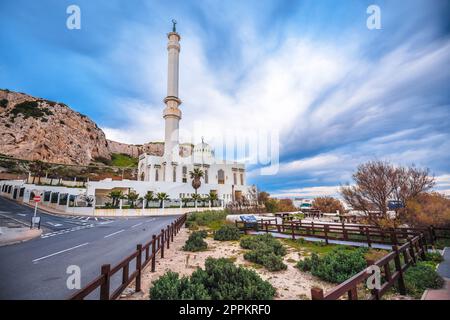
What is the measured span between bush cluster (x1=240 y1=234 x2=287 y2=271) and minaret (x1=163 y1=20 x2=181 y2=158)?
4361 centimetres

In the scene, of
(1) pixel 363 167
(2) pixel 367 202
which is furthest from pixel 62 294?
(1) pixel 363 167

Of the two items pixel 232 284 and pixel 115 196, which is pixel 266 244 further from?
pixel 115 196

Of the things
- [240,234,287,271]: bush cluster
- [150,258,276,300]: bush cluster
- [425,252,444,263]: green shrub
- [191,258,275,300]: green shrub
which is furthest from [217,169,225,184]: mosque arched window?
[150,258,276,300]: bush cluster

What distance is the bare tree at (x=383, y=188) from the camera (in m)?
14.1

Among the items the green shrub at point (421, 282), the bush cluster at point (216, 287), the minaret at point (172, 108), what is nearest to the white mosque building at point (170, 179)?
the minaret at point (172, 108)

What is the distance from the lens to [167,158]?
168ft

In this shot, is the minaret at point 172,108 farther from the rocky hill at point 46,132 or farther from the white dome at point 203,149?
the rocky hill at point 46,132

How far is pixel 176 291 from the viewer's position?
4.59 m

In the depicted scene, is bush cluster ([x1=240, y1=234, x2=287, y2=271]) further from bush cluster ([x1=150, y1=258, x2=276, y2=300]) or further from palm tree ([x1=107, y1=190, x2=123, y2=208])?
palm tree ([x1=107, y1=190, x2=123, y2=208])

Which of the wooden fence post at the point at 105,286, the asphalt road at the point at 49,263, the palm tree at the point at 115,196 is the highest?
the palm tree at the point at 115,196

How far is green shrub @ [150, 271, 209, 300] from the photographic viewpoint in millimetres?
4520

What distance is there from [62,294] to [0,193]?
60.7m

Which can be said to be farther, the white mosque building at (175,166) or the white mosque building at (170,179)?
the white mosque building at (175,166)
